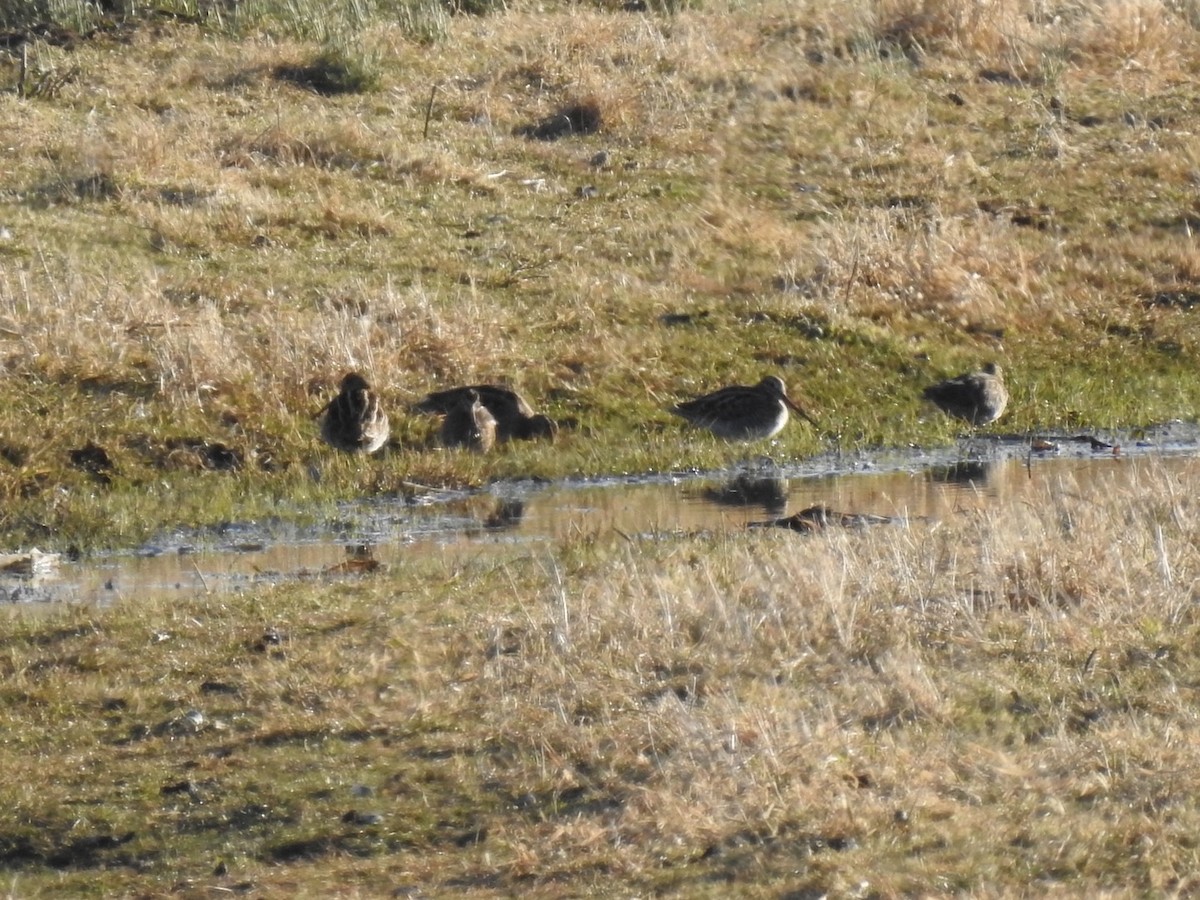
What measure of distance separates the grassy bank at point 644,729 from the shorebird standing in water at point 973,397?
3771 millimetres

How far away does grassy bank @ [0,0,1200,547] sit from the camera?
1240cm

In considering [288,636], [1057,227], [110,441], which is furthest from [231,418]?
[1057,227]

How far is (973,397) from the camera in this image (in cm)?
1325

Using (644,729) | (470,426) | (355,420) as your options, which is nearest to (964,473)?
(470,426)

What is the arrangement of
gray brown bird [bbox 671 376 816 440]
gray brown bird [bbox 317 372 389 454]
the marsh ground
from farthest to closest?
gray brown bird [bbox 671 376 816 440] < gray brown bird [bbox 317 372 389 454] < the marsh ground

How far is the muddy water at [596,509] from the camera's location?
10.1 meters

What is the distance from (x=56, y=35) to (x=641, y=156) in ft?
19.3

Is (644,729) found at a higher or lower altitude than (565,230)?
higher

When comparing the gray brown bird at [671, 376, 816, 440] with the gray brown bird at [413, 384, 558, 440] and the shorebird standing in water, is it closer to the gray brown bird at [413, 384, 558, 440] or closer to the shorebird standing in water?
the gray brown bird at [413, 384, 558, 440]

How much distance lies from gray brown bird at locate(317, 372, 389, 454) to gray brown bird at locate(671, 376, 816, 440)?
1978mm

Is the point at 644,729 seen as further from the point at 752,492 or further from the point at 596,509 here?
the point at 752,492

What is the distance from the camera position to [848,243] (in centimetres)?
1529

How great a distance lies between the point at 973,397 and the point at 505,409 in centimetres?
306

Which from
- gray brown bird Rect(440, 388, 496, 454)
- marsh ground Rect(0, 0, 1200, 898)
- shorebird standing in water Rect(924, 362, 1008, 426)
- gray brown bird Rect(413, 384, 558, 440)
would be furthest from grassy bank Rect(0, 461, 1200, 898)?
shorebird standing in water Rect(924, 362, 1008, 426)
